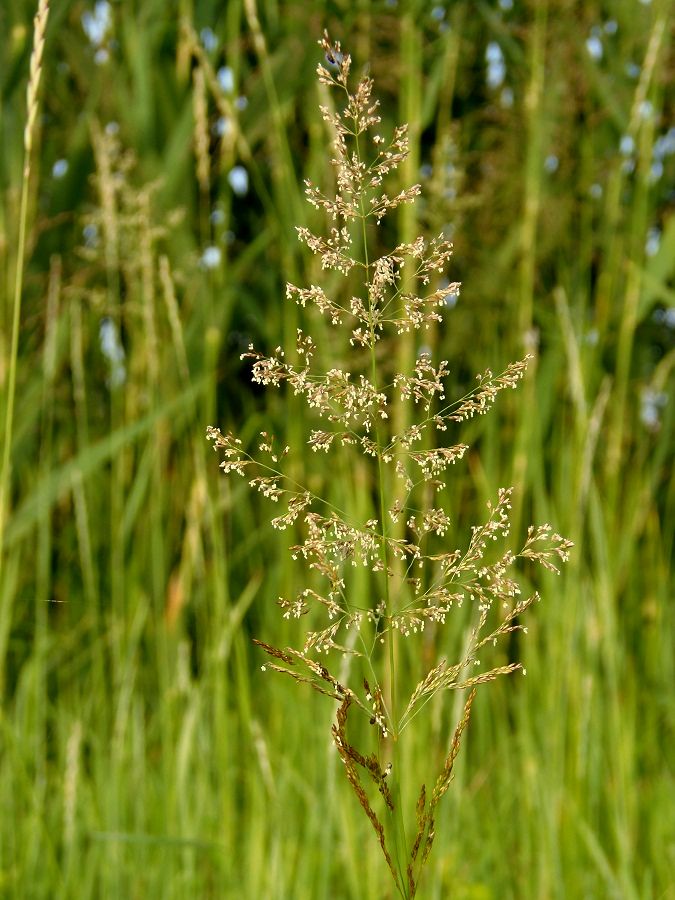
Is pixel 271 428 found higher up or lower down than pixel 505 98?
lower down

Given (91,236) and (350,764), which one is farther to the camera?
(91,236)

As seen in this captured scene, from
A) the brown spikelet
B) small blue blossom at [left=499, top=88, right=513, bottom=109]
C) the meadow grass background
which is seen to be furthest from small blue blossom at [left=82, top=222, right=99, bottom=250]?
the brown spikelet

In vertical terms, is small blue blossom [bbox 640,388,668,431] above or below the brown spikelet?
above

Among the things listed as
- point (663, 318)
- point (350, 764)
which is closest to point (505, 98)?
point (663, 318)

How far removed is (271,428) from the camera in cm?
219

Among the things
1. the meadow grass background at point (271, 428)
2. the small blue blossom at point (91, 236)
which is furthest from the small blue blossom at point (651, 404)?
the small blue blossom at point (91, 236)

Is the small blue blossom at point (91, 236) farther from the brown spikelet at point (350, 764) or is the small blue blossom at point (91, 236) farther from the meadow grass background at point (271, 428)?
the brown spikelet at point (350, 764)

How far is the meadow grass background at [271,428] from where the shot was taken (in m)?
1.40

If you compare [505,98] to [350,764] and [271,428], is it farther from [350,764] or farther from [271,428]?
[350,764]

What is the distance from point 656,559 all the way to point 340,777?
91 cm

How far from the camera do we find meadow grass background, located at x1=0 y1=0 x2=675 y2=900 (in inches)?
55.0

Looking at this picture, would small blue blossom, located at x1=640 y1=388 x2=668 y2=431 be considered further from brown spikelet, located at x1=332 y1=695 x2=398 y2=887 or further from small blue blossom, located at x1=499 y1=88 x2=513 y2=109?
brown spikelet, located at x1=332 y1=695 x2=398 y2=887

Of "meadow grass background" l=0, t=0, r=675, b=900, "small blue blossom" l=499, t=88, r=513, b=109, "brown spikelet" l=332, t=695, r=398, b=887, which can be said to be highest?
"small blue blossom" l=499, t=88, r=513, b=109

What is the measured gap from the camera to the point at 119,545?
1459 mm
